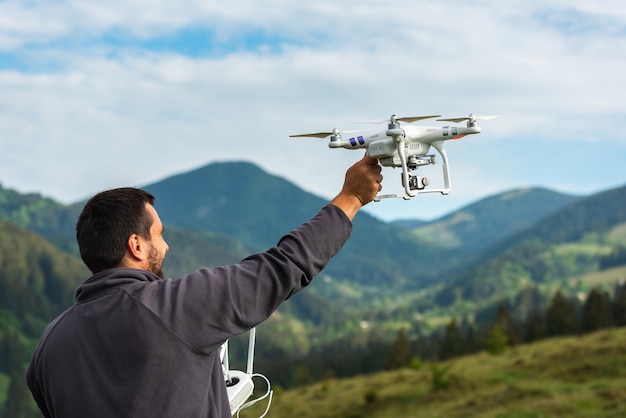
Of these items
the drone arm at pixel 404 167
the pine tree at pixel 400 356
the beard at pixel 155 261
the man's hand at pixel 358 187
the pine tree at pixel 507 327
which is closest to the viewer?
the beard at pixel 155 261

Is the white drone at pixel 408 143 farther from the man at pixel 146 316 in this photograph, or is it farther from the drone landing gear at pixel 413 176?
the man at pixel 146 316

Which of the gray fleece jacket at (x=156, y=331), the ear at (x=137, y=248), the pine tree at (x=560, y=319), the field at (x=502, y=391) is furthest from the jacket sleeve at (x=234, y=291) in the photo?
the pine tree at (x=560, y=319)

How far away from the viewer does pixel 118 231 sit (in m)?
3.49

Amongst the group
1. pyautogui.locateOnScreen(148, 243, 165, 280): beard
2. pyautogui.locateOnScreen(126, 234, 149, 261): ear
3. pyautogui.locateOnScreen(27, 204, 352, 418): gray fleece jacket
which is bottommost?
pyautogui.locateOnScreen(27, 204, 352, 418): gray fleece jacket

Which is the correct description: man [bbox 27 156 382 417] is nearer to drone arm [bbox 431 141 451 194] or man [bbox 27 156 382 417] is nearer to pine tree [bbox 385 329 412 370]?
drone arm [bbox 431 141 451 194]

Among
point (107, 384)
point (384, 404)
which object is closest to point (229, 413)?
point (107, 384)

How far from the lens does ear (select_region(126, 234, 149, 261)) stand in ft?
11.5

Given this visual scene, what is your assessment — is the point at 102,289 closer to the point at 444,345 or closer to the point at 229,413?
the point at 229,413

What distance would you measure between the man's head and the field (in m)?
25.3

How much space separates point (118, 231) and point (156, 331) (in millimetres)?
592

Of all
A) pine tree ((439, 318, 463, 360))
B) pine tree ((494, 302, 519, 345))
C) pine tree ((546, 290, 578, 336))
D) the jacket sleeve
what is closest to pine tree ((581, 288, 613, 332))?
pine tree ((546, 290, 578, 336))

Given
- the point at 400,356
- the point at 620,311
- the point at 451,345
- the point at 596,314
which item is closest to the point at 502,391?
the point at 596,314

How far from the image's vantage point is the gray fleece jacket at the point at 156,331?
3.29 metres

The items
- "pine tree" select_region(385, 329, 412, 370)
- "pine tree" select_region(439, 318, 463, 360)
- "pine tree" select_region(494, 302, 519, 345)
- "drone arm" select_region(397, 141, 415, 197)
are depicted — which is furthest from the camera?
"pine tree" select_region(439, 318, 463, 360)
